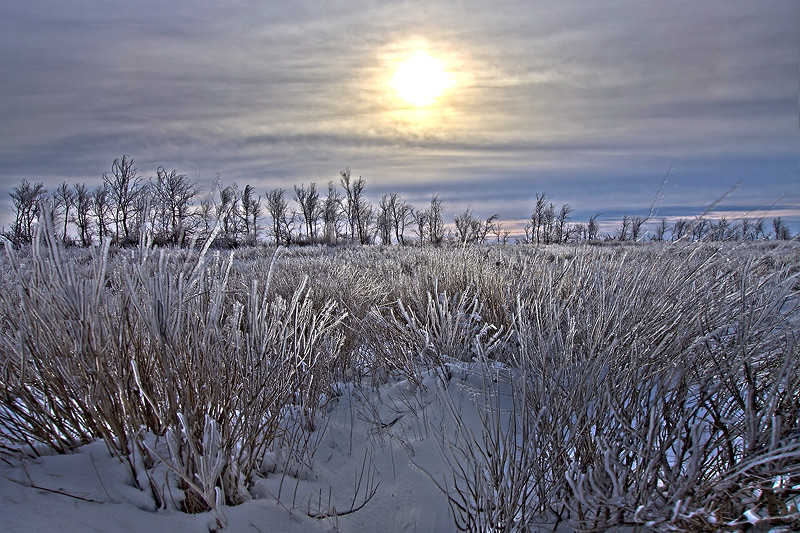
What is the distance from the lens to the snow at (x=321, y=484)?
158cm

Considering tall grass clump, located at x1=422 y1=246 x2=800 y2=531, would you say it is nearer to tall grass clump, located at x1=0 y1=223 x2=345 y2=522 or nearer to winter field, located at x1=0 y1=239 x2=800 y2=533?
winter field, located at x1=0 y1=239 x2=800 y2=533

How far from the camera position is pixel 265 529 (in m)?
1.95

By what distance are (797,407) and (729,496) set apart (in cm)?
45

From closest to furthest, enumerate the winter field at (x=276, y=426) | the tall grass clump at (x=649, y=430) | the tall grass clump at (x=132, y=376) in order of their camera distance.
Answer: the tall grass clump at (x=649, y=430)
the winter field at (x=276, y=426)
the tall grass clump at (x=132, y=376)

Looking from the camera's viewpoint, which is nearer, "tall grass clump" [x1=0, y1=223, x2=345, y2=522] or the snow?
the snow

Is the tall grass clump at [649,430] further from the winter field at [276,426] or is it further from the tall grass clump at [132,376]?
the tall grass clump at [132,376]

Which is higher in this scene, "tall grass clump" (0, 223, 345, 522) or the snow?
"tall grass clump" (0, 223, 345, 522)

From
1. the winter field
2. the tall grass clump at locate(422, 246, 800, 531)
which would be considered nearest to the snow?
the winter field

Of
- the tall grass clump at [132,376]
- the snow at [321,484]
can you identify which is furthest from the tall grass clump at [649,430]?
the tall grass clump at [132,376]

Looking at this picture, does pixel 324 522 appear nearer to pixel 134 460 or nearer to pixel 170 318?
pixel 134 460

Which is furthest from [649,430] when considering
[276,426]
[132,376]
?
[132,376]

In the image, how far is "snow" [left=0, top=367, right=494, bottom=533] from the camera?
62.2 inches

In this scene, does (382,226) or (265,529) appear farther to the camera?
(382,226)

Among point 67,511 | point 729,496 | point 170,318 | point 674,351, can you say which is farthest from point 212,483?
point 674,351
